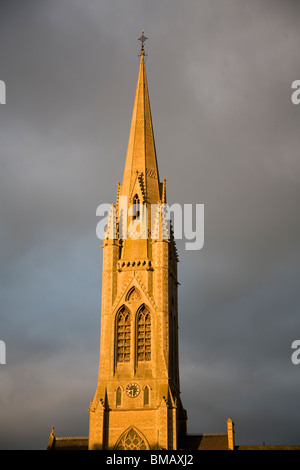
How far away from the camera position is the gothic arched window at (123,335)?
250 ft

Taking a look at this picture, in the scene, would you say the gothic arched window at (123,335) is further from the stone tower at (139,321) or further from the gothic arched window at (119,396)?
the gothic arched window at (119,396)

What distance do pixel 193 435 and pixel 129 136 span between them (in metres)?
33.4

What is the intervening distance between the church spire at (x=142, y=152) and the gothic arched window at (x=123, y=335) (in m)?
12.6

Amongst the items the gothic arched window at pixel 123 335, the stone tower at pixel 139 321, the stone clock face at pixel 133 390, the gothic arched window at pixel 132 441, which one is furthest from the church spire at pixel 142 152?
the gothic arched window at pixel 132 441

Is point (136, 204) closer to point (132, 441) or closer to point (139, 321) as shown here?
point (139, 321)

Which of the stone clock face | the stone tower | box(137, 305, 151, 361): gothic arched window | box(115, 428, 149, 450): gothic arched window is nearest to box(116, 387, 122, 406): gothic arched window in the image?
the stone tower

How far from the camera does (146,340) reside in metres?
76.5

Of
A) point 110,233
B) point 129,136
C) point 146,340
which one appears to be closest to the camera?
point 146,340

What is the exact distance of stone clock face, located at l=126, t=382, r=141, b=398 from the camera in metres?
73.7

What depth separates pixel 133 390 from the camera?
73875 millimetres

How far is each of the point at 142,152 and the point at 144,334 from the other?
68.4 ft

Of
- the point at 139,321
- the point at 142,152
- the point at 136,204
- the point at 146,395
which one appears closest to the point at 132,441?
the point at 146,395
